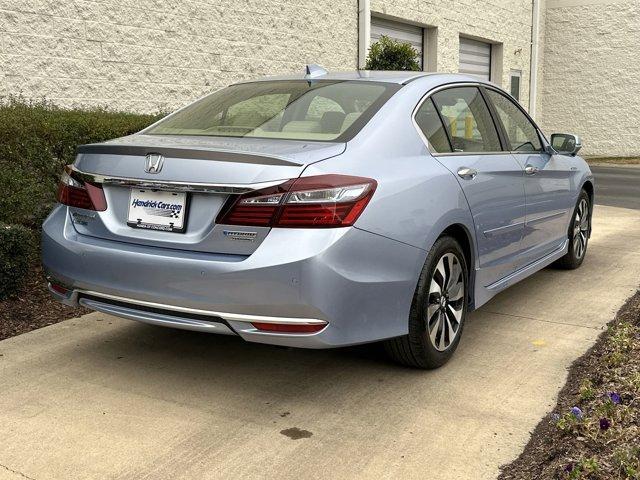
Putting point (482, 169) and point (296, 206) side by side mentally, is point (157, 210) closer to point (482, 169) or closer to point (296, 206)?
point (296, 206)

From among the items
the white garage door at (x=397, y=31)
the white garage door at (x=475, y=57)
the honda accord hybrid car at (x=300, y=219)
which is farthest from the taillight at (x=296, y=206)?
the white garage door at (x=475, y=57)

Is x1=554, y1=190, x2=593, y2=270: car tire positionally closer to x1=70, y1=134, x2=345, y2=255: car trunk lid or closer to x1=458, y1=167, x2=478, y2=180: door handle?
x1=458, y1=167, x2=478, y2=180: door handle

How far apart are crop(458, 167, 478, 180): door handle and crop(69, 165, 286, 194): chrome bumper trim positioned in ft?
4.21

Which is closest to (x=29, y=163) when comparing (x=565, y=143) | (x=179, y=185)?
(x=179, y=185)

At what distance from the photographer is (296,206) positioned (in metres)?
3.12

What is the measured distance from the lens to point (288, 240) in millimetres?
3104

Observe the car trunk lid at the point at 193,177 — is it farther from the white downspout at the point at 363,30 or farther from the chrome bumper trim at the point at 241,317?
the white downspout at the point at 363,30

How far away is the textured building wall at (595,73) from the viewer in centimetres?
2253

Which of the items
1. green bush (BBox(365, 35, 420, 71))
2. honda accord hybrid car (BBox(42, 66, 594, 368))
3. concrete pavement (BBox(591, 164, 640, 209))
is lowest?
concrete pavement (BBox(591, 164, 640, 209))

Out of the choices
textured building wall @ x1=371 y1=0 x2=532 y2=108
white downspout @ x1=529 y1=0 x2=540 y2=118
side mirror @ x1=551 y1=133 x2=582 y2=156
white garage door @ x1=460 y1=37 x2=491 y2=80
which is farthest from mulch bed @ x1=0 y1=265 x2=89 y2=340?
white downspout @ x1=529 y1=0 x2=540 y2=118

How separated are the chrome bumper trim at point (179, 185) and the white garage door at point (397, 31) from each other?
10.7m

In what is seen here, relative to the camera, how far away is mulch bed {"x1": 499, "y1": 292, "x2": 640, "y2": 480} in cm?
278

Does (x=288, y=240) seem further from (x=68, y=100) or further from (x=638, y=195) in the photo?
(x=638, y=195)

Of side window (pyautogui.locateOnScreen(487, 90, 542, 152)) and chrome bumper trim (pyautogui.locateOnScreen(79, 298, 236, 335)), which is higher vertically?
side window (pyautogui.locateOnScreen(487, 90, 542, 152))
